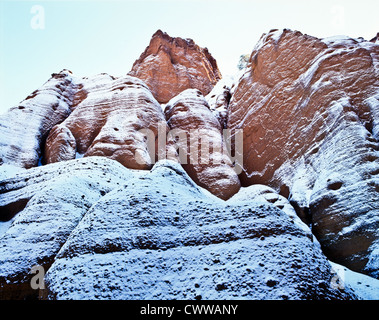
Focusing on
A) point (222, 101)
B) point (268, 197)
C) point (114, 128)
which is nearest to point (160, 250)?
point (268, 197)

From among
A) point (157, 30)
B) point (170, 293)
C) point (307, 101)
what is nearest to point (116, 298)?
point (170, 293)

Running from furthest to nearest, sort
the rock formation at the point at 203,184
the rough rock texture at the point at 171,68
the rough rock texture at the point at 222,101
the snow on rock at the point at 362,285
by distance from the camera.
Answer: the rough rock texture at the point at 171,68 → the rough rock texture at the point at 222,101 → the snow on rock at the point at 362,285 → the rock formation at the point at 203,184

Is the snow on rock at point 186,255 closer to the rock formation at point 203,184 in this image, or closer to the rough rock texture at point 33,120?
the rock formation at point 203,184

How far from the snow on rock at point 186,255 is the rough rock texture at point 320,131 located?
2.94m

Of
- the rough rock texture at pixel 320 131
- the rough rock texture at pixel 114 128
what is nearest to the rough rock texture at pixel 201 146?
the rough rock texture at pixel 114 128

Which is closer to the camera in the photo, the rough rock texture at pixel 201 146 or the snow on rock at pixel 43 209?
the snow on rock at pixel 43 209

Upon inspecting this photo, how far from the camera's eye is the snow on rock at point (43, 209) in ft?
10.2

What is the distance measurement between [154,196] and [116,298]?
5.22ft

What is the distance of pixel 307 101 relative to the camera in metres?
8.77

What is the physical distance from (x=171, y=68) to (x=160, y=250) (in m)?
19.5

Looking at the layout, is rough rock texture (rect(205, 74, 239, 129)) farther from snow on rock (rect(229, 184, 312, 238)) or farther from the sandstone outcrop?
the sandstone outcrop

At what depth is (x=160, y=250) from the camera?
2955 mm

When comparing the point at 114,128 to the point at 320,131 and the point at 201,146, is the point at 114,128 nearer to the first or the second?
the point at 201,146

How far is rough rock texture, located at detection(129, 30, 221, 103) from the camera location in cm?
1906
